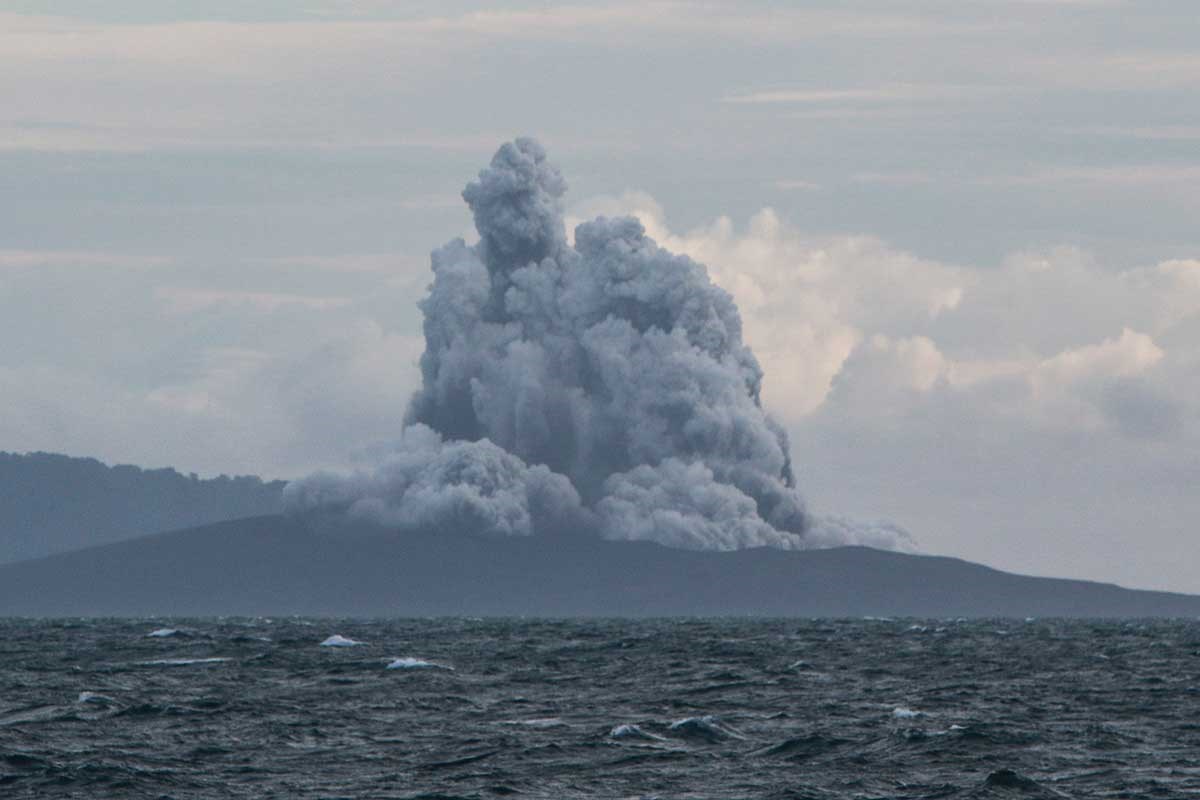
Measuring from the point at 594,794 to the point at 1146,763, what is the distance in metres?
15.5

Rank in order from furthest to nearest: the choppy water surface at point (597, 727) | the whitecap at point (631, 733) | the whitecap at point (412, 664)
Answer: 1. the whitecap at point (412, 664)
2. the whitecap at point (631, 733)
3. the choppy water surface at point (597, 727)

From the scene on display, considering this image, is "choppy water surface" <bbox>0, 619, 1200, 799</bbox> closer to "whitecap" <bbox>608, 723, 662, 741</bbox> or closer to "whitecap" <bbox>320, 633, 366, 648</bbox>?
"whitecap" <bbox>608, 723, 662, 741</bbox>

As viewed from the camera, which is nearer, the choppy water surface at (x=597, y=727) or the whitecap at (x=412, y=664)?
the choppy water surface at (x=597, y=727)

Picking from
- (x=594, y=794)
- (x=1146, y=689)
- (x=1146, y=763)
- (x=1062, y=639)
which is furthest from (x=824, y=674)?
(x=1062, y=639)

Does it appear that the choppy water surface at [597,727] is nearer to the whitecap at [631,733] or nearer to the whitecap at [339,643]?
the whitecap at [631,733]

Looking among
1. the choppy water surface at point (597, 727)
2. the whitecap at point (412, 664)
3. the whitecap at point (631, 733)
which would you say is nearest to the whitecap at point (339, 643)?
the choppy water surface at point (597, 727)

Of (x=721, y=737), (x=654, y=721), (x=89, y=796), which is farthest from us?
(x=654, y=721)

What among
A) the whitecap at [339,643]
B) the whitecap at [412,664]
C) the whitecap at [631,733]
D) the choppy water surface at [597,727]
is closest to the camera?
the choppy water surface at [597,727]

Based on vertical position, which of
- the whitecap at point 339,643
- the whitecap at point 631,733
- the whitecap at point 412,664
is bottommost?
the whitecap at point 631,733

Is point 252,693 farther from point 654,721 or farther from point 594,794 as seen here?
point 594,794

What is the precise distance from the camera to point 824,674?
9550cm

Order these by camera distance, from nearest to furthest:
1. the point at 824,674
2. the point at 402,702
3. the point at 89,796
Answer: the point at 89,796
the point at 402,702
the point at 824,674

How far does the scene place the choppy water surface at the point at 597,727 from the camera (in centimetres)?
5212

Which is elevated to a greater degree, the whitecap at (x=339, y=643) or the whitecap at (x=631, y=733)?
the whitecap at (x=339, y=643)
